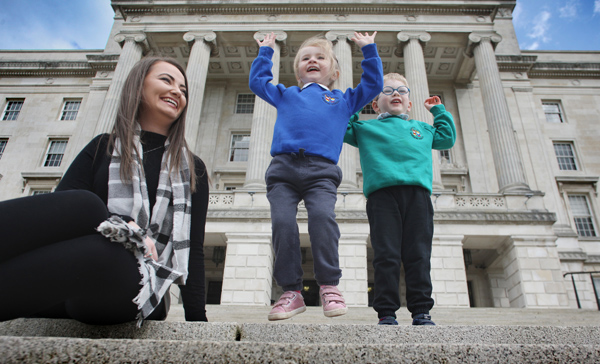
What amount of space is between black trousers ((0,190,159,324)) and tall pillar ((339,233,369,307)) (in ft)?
43.4

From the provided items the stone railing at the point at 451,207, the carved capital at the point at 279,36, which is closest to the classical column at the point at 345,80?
the stone railing at the point at 451,207

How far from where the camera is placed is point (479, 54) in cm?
2098

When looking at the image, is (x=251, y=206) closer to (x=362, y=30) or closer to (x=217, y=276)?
(x=217, y=276)

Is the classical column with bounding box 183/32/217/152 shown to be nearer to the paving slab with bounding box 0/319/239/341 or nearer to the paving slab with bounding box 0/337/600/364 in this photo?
the paving slab with bounding box 0/319/239/341

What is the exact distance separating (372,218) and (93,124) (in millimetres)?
25132

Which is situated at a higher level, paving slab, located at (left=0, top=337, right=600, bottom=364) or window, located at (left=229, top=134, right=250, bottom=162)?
window, located at (left=229, top=134, right=250, bottom=162)

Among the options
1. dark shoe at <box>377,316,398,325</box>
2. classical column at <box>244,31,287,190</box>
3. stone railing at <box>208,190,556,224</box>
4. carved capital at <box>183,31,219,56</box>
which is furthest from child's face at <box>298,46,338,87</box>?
carved capital at <box>183,31,219,56</box>

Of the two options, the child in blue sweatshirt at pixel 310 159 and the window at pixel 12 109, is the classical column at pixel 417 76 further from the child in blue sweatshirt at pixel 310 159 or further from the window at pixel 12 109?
the window at pixel 12 109

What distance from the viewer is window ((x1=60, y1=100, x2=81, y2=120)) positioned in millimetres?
26766

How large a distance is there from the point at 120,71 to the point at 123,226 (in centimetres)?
2176

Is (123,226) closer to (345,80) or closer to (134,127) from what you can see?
(134,127)

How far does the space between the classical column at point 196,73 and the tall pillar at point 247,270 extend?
557 centimetres

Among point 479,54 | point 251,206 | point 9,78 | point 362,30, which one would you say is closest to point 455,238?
point 251,206

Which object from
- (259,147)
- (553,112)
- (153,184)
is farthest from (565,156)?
(153,184)
